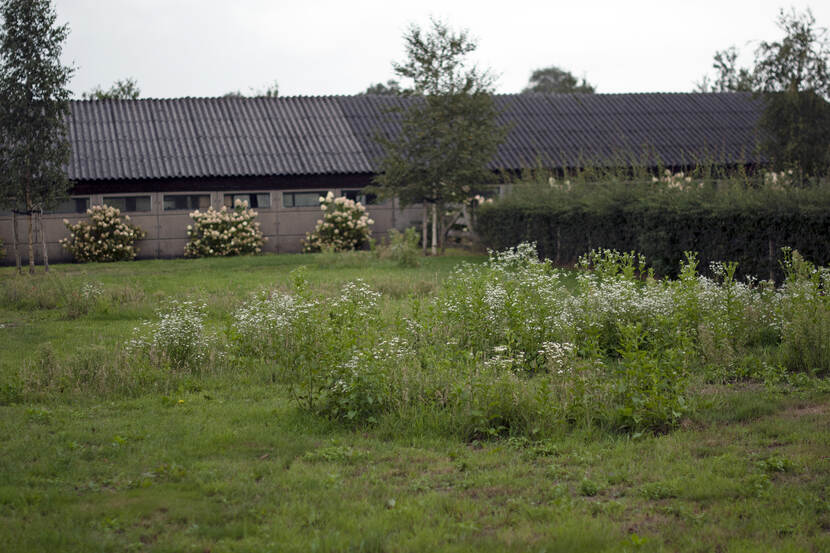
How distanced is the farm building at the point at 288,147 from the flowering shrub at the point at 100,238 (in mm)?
649

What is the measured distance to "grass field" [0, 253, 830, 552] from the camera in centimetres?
510

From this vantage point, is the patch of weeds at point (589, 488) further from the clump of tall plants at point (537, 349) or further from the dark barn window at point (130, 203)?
the dark barn window at point (130, 203)

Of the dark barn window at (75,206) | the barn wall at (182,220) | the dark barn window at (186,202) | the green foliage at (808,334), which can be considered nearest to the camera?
the green foliage at (808,334)

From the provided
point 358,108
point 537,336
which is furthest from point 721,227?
point 358,108

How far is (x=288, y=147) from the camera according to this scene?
31.6 m

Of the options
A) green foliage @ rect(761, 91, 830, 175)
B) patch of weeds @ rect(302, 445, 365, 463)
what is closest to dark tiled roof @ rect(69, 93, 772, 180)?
green foliage @ rect(761, 91, 830, 175)

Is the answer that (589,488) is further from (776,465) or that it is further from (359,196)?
(359,196)

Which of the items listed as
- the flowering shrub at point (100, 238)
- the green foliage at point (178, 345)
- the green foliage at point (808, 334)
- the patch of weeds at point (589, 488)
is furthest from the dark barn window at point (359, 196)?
the patch of weeds at point (589, 488)

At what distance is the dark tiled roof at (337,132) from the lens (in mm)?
30328

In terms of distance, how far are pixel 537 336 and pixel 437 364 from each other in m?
1.93

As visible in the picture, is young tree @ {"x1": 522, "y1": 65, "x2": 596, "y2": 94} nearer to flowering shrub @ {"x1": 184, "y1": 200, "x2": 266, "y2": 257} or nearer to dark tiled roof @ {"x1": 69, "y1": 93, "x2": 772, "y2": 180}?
dark tiled roof @ {"x1": 69, "y1": 93, "x2": 772, "y2": 180}

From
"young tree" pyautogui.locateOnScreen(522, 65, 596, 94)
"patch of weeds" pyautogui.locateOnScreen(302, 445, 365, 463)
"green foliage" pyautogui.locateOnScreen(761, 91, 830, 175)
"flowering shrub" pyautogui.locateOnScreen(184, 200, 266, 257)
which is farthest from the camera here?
"young tree" pyautogui.locateOnScreen(522, 65, 596, 94)

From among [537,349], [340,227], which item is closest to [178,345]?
[537,349]

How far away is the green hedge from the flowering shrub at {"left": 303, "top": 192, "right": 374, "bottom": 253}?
24.7 ft
